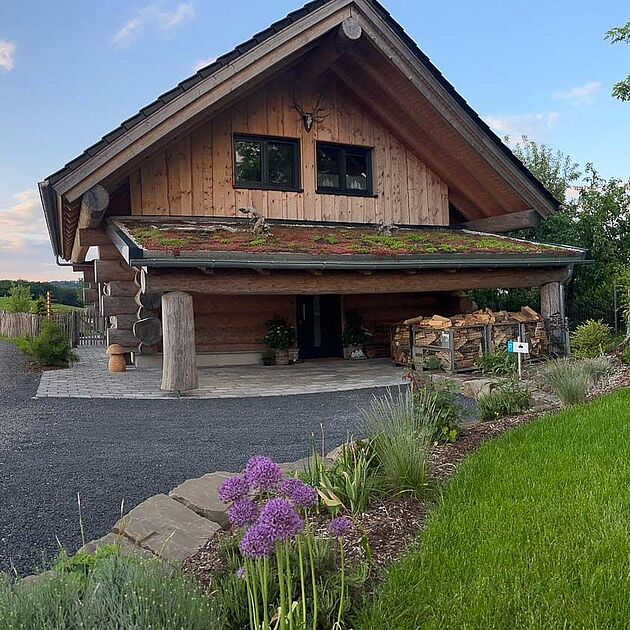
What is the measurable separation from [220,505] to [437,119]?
10.0 metres

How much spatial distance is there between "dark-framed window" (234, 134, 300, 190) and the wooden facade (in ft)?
0.51

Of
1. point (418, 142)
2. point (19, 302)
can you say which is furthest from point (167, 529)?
point (19, 302)

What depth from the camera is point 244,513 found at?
1.80m

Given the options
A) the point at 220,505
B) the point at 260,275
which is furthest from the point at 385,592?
the point at 260,275

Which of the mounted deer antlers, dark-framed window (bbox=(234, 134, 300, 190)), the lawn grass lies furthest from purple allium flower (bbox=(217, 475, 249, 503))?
the mounted deer antlers

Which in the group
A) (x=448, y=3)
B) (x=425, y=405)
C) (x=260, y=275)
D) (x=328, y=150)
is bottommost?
(x=425, y=405)

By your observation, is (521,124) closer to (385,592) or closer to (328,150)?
(328,150)

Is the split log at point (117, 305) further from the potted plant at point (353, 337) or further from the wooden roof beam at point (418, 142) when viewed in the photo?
the wooden roof beam at point (418, 142)

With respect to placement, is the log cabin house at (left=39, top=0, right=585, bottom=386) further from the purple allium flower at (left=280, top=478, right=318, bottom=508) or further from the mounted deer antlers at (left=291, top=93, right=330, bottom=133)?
the purple allium flower at (left=280, top=478, right=318, bottom=508)

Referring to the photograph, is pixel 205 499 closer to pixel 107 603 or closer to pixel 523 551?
pixel 107 603

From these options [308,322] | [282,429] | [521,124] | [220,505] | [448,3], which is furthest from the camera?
[521,124]

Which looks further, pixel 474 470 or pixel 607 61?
pixel 607 61

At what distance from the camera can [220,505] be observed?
329 centimetres

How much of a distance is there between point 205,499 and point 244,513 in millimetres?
1686
